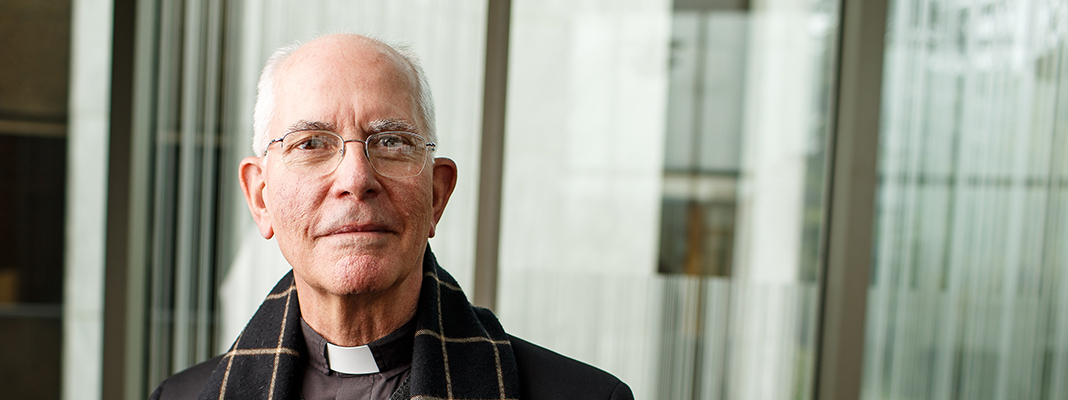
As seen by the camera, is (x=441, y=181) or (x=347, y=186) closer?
(x=347, y=186)

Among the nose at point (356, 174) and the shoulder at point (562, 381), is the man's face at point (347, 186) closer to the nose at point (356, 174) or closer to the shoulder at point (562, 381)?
the nose at point (356, 174)

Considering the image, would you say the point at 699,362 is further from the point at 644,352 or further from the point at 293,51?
the point at 293,51

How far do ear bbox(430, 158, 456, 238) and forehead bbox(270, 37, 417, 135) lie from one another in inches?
3.9

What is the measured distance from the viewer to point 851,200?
1958 mm

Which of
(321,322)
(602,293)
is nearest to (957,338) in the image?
(602,293)

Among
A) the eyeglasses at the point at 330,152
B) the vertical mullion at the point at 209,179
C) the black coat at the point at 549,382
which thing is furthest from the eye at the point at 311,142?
the vertical mullion at the point at 209,179

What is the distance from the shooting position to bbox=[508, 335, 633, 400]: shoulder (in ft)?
3.13

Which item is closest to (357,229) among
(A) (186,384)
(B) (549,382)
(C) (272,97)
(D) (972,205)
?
(C) (272,97)

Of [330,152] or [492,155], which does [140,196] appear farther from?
[330,152]

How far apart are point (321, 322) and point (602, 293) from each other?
3.90 feet

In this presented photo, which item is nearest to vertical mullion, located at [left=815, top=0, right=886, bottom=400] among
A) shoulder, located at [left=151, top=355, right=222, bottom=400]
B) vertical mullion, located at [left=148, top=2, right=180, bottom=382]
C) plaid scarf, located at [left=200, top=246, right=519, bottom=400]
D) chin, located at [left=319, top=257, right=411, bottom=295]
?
plaid scarf, located at [left=200, top=246, right=519, bottom=400]

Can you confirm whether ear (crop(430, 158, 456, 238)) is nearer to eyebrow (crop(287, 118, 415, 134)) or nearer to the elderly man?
the elderly man

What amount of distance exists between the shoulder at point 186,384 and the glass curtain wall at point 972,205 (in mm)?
1902

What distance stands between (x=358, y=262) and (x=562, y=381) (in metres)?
0.37
